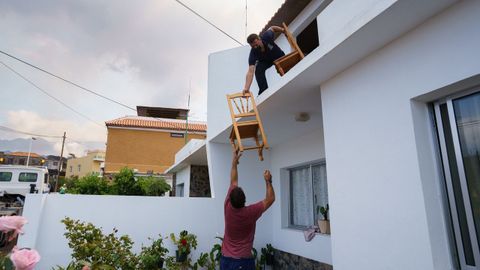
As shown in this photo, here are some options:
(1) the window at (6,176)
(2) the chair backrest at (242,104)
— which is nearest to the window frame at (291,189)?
(2) the chair backrest at (242,104)

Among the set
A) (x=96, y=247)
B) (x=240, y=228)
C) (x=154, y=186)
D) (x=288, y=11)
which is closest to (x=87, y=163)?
(x=154, y=186)

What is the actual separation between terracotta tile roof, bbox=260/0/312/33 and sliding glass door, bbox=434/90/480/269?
3779mm

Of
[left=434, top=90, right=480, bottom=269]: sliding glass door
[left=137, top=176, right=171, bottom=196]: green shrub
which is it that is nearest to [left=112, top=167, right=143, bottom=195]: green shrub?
[left=137, top=176, right=171, bottom=196]: green shrub

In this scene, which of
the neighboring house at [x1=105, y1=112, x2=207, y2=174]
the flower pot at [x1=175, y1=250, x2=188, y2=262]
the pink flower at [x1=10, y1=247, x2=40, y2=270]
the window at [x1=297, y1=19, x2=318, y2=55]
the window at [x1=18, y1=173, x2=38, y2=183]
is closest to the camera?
the pink flower at [x1=10, y1=247, x2=40, y2=270]

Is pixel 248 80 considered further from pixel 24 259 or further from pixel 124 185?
pixel 24 259

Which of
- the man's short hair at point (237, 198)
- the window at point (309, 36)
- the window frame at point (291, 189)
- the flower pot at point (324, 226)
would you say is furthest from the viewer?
the window at point (309, 36)

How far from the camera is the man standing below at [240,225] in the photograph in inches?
117

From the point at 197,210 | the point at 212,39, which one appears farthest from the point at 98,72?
the point at 197,210

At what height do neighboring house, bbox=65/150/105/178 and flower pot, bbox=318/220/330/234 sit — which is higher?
neighboring house, bbox=65/150/105/178

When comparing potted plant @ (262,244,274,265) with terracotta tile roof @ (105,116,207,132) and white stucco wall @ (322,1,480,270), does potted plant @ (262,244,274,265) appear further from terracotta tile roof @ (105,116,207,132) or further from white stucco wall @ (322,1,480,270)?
terracotta tile roof @ (105,116,207,132)

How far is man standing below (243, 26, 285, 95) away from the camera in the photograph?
4.05 meters

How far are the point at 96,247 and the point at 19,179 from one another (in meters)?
10.7

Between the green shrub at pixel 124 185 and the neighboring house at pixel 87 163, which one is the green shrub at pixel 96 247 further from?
the neighboring house at pixel 87 163

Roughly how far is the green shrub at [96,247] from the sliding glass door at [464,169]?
12.8ft
